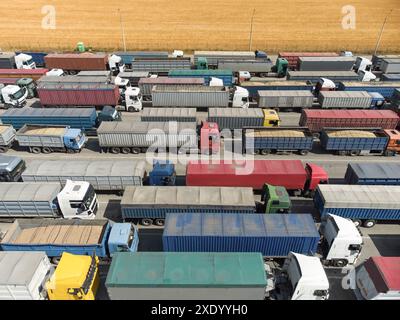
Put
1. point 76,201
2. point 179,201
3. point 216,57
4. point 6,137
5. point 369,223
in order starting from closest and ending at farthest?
1. point 179,201
2. point 76,201
3. point 369,223
4. point 6,137
5. point 216,57

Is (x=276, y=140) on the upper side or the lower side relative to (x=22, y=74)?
lower

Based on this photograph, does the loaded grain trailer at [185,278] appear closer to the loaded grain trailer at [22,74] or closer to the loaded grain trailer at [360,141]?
the loaded grain trailer at [360,141]

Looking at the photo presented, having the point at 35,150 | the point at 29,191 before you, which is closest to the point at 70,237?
the point at 29,191

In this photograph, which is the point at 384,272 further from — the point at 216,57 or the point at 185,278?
the point at 216,57

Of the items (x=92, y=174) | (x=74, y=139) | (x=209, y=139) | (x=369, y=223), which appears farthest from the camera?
(x=209, y=139)

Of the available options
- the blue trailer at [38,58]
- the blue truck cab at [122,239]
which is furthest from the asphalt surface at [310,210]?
the blue trailer at [38,58]
